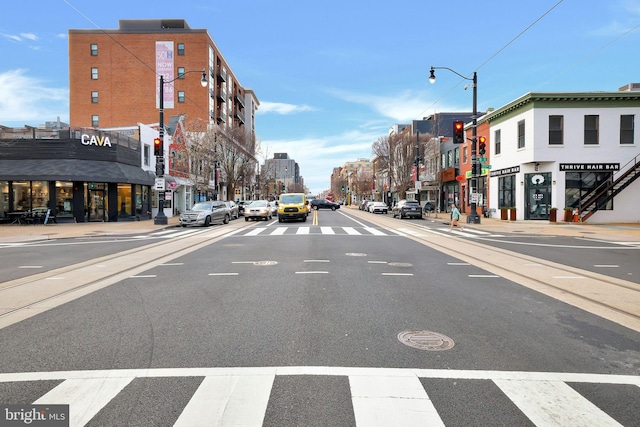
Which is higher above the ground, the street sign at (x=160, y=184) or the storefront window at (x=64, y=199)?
the street sign at (x=160, y=184)

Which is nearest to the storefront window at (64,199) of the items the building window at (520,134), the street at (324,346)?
the street at (324,346)

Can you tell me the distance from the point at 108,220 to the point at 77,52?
38.8 m

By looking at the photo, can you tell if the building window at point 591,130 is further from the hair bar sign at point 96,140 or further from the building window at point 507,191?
the hair bar sign at point 96,140

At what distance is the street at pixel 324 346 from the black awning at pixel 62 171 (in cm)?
1933

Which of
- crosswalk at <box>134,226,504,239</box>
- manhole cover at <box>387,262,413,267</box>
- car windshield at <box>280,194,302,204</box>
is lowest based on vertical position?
manhole cover at <box>387,262,413,267</box>

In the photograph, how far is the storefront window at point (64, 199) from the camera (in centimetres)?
2678

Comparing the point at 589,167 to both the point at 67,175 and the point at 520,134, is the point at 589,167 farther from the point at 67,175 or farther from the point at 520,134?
the point at 67,175

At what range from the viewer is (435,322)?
532cm

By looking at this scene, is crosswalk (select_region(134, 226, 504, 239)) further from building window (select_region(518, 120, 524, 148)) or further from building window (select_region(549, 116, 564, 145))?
building window (select_region(518, 120, 524, 148))

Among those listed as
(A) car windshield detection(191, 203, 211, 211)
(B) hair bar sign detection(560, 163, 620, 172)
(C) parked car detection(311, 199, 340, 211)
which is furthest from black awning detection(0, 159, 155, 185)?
(C) parked car detection(311, 199, 340, 211)

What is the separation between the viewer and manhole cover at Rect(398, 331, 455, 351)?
174 inches

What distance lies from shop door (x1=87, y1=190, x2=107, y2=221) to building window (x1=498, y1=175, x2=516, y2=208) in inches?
1220

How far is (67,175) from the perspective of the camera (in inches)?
1011

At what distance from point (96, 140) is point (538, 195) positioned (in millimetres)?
31930
